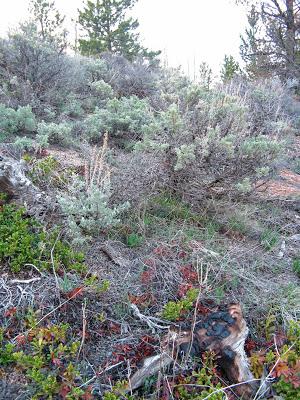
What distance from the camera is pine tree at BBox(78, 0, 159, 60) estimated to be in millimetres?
16891

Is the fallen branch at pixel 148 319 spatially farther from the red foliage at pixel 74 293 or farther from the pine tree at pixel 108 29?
the pine tree at pixel 108 29

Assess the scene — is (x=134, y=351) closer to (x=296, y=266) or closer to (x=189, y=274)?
(x=189, y=274)

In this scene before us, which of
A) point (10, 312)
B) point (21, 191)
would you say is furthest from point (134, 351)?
point (21, 191)

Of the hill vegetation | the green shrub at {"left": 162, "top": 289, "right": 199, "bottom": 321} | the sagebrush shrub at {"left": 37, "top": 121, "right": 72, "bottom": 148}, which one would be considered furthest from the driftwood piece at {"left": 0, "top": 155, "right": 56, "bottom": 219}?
the sagebrush shrub at {"left": 37, "top": 121, "right": 72, "bottom": 148}

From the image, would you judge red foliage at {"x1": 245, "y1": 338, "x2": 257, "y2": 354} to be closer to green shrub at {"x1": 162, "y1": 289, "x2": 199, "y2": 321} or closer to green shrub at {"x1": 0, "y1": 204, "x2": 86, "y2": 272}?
green shrub at {"x1": 162, "y1": 289, "x2": 199, "y2": 321}

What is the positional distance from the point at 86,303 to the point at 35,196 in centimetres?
124

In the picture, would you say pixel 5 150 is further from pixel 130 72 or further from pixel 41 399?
pixel 130 72

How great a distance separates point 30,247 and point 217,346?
1540 mm

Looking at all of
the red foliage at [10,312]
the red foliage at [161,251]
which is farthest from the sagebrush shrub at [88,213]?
the red foliage at [10,312]

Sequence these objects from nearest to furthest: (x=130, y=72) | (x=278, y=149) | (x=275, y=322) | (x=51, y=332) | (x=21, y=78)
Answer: (x=51, y=332) < (x=275, y=322) < (x=278, y=149) < (x=21, y=78) < (x=130, y=72)

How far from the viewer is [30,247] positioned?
2.88 meters

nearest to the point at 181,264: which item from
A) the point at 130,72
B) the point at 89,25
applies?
the point at 130,72

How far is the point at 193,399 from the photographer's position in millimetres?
2107

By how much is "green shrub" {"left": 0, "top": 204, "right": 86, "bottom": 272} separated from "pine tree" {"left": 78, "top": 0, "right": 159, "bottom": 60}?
15.2 m
